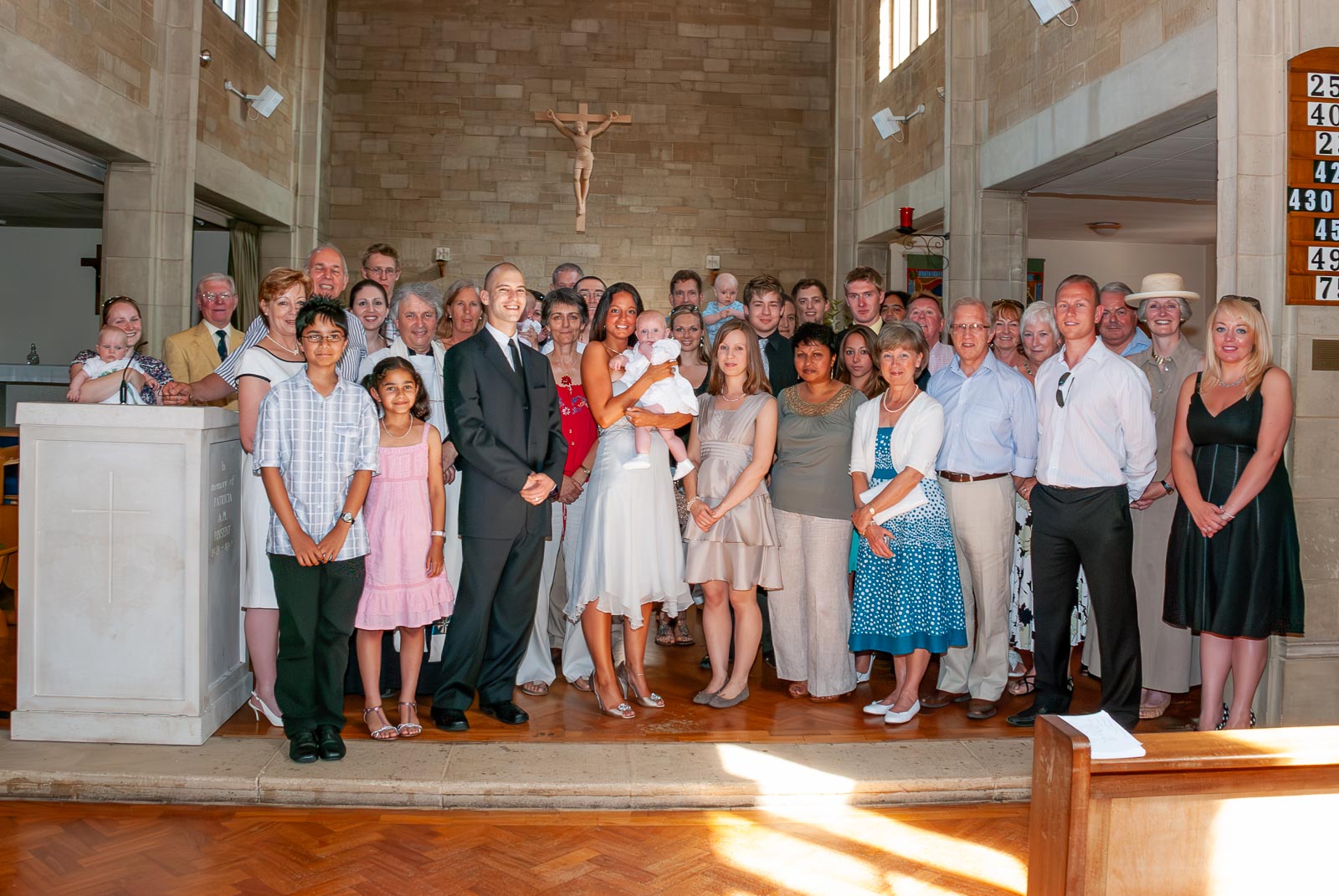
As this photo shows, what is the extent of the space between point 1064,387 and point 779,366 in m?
1.47

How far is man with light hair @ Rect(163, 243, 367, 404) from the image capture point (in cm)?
383

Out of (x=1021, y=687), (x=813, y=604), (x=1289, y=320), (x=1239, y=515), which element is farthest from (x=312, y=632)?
(x=1289, y=320)

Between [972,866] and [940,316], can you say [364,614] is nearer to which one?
[972,866]

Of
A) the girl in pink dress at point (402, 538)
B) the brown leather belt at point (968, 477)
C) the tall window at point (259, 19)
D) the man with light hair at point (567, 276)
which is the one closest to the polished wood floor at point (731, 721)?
the girl in pink dress at point (402, 538)

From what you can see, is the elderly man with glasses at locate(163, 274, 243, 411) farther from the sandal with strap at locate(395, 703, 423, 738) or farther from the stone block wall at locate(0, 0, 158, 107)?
the stone block wall at locate(0, 0, 158, 107)

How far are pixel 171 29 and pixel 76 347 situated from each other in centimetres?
619

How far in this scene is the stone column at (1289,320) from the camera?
4.27 meters

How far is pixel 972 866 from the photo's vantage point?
3.00 metres

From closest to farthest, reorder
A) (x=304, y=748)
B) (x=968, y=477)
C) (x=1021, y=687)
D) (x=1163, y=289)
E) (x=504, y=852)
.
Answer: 1. (x=504, y=852)
2. (x=304, y=748)
3. (x=968, y=477)
4. (x=1163, y=289)
5. (x=1021, y=687)

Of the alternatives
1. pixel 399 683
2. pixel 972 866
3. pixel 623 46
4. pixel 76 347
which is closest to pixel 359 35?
pixel 623 46

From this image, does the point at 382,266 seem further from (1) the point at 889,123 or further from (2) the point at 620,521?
(1) the point at 889,123

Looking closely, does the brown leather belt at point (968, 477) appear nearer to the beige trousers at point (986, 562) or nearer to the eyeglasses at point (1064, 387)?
the beige trousers at point (986, 562)

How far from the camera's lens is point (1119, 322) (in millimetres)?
4832

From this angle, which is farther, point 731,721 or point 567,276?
point 567,276
